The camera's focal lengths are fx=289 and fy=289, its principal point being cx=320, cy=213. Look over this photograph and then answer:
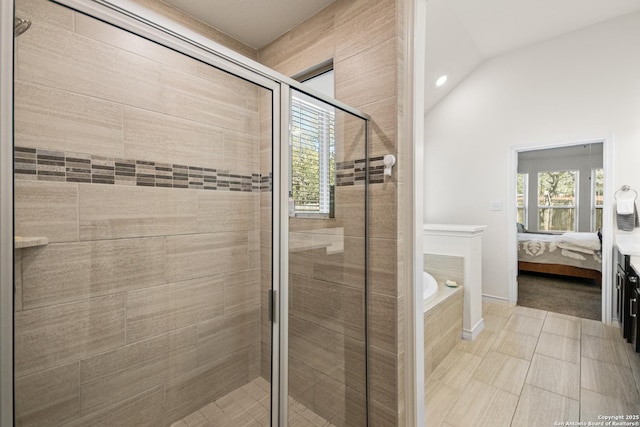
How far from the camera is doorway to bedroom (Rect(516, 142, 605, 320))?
3.84 metres

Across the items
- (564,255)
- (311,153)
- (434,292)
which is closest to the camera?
(311,153)

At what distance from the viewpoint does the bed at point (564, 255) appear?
13.7ft

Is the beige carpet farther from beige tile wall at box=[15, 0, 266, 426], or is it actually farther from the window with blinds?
beige tile wall at box=[15, 0, 266, 426]

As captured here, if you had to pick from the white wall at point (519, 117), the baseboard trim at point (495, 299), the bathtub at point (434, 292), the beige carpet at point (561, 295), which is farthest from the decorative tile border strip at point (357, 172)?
the beige carpet at point (561, 295)

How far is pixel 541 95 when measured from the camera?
3328 mm

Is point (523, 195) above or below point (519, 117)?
below

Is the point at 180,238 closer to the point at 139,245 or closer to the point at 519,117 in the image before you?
the point at 139,245

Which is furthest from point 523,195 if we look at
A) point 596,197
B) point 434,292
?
point 434,292

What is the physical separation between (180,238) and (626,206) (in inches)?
153

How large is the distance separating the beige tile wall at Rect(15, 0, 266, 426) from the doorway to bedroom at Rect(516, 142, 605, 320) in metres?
3.79

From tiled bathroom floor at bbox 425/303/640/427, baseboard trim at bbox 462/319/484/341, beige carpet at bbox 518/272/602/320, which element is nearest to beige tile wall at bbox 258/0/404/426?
tiled bathroom floor at bbox 425/303/640/427

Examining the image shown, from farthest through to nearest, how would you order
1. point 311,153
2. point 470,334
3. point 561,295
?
point 561,295, point 470,334, point 311,153

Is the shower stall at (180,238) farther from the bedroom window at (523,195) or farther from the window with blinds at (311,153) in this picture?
the bedroom window at (523,195)

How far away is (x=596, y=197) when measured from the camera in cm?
586
